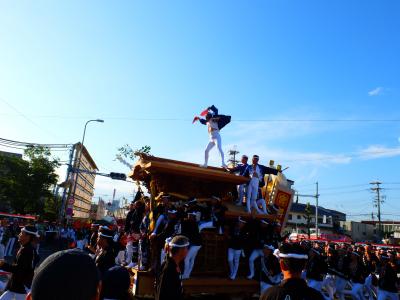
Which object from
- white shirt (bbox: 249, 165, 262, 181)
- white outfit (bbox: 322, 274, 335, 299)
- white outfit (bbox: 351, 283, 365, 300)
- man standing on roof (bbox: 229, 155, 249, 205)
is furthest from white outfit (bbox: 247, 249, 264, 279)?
white outfit (bbox: 351, 283, 365, 300)

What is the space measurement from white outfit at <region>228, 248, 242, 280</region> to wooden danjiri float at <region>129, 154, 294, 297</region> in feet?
0.86

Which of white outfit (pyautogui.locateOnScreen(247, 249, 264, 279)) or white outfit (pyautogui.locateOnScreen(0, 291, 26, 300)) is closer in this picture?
white outfit (pyautogui.locateOnScreen(0, 291, 26, 300))

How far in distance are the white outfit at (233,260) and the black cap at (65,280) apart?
10.5 meters

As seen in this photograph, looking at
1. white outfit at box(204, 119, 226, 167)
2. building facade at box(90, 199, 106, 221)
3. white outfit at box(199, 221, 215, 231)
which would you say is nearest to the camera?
white outfit at box(199, 221, 215, 231)

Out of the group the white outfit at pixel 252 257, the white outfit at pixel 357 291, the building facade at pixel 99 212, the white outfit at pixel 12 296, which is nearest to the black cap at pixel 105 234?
the white outfit at pixel 12 296

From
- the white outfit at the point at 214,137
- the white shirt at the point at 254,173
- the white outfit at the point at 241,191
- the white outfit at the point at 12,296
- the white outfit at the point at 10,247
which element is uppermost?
the white outfit at the point at 214,137

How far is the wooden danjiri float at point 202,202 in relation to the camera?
10531 millimetres

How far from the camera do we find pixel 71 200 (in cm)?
2781

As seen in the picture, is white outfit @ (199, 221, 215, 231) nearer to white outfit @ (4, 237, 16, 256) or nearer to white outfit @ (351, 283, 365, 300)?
white outfit @ (351, 283, 365, 300)

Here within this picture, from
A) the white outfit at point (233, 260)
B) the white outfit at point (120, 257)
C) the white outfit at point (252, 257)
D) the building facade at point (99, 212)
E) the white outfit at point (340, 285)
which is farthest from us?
the building facade at point (99, 212)

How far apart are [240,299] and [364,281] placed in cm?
433

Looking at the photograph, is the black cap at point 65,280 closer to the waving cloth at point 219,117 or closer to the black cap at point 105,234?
the black cap at point 105,234

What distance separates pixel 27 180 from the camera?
43281 mm

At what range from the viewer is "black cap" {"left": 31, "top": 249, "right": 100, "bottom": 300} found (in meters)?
1.61
